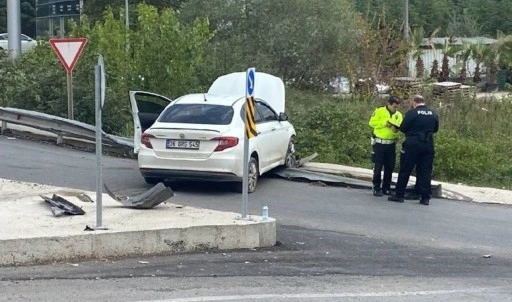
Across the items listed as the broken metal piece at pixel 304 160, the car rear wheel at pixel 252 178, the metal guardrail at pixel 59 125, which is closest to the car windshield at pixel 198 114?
the car rear wheel at pixel 252 178

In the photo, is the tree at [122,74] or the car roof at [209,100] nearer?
the car roof at [209,100]

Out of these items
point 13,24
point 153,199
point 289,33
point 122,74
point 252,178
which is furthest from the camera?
point 289,33

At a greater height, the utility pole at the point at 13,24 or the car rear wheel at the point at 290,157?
the utility pole at the point at 13,24

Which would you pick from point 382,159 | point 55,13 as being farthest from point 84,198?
point 55,13

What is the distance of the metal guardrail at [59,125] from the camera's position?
1841 cm

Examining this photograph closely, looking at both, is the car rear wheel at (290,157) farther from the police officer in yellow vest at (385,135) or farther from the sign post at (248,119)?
the sign post at (248,119)

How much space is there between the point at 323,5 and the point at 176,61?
1003cm

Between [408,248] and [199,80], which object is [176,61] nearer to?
[199,80]

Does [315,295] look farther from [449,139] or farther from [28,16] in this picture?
[28,16]

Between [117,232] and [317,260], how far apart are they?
222 cm

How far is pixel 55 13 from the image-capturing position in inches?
2046

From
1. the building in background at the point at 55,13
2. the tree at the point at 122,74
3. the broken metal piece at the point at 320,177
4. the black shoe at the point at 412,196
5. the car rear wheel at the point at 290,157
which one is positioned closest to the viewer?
the black shoe at the point at 412,196

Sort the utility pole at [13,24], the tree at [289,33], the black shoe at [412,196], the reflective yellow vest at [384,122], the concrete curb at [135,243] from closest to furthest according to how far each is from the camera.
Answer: the concrete curb at [135,243] < the reflective yellow vest at [384,122] < the black shoe at [412,196] < the utility pole at [13,24] < the tree at [289,33]

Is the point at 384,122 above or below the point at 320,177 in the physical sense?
above
